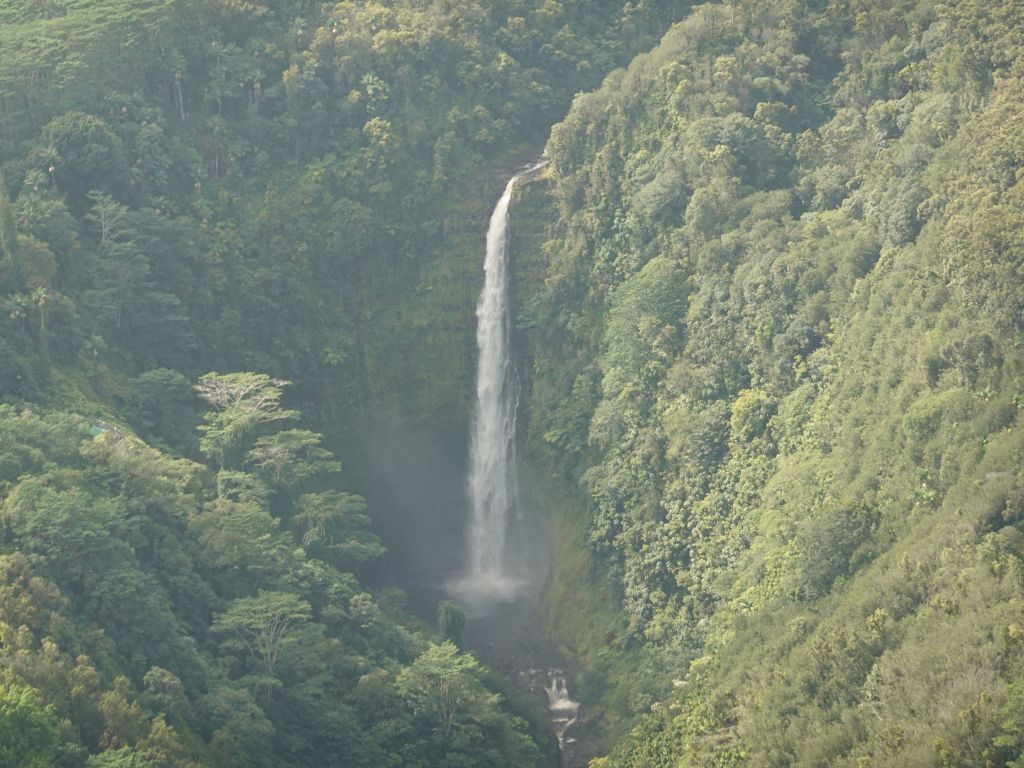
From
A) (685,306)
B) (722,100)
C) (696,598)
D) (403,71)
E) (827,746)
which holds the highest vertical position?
(403,71)

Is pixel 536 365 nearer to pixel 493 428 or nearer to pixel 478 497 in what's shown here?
pixel 493 428

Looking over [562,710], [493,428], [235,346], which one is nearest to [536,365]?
[493,428]

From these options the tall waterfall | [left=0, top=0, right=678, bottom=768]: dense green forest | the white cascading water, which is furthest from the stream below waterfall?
the white cascading water

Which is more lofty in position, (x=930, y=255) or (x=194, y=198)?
(x=194, y=198)

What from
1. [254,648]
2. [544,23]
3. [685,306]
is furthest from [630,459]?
[544,23]

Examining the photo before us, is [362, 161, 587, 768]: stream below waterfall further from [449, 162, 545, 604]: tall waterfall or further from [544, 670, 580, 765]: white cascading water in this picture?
→ [544, 670, 580, 765]: white cascading water

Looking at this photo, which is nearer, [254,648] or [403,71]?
[254,648]

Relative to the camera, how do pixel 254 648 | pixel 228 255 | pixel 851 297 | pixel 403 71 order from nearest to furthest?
1. pixel 254 648
2. pixel 851 297
3. pixel 228 255
4. pixel 403 71

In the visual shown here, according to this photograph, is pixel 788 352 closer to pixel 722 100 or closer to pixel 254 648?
pixel 722 100
